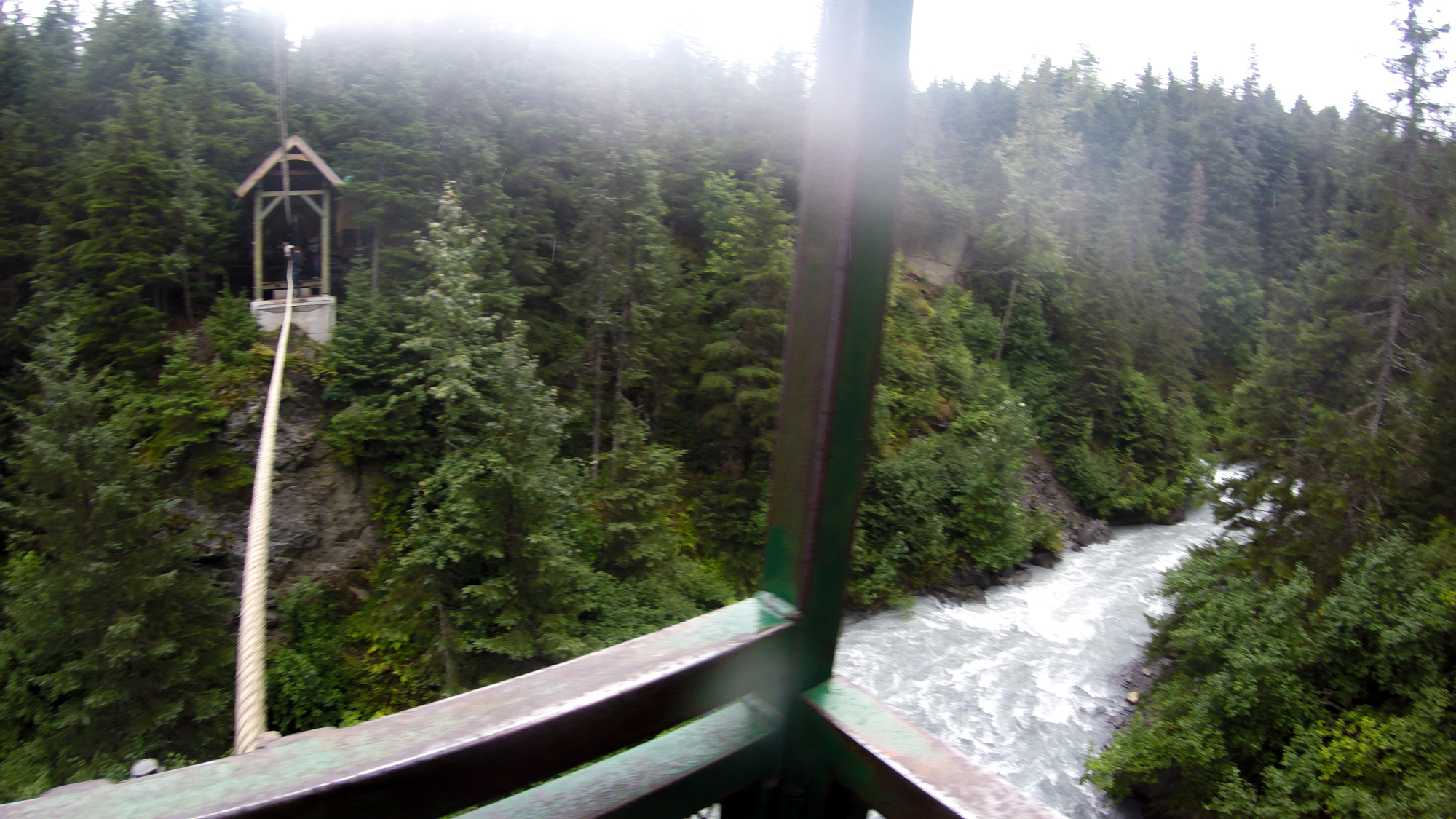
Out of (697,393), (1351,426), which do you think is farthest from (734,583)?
(1351,426)

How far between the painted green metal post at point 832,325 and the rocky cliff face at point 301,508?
997 centimetres

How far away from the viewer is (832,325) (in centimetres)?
101

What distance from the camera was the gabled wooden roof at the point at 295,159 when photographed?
11.0m

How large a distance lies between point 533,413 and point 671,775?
8.60 meters

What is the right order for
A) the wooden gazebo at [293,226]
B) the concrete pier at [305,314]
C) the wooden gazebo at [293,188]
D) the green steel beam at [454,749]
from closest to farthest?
the green steel beam at [454,749], the wooden gazebo at [293,188], the wooden gazebo at [293,226], the concrete pier at [305,314]

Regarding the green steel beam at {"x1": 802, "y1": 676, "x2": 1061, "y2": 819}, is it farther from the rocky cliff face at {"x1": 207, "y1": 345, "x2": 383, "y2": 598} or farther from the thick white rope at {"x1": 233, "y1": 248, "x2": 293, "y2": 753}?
the rocky cliff face at {"x1": 207, "y1": 345, "x2": 383, "y2": 598}

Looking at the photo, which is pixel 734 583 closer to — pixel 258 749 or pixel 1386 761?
pixel 1386 761

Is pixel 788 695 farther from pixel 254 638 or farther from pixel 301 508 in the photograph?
pixel 301 508

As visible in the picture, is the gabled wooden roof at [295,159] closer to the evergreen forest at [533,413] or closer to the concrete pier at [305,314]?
the evergreen forest at [533,413]

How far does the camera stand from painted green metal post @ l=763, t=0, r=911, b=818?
38.8 inches

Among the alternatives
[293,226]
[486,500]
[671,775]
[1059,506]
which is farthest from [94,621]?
[1059,506]

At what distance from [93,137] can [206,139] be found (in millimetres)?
1675

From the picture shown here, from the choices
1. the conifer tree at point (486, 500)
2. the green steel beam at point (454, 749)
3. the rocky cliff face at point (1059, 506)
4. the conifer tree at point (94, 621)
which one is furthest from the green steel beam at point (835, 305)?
the rocky cliff face at point (1059, 506)

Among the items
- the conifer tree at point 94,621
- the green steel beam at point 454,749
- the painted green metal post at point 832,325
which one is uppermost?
the painted green metal post at point 832,325
